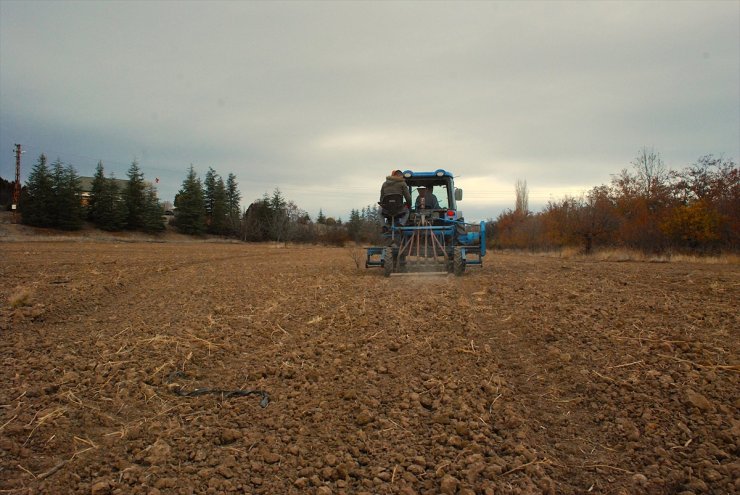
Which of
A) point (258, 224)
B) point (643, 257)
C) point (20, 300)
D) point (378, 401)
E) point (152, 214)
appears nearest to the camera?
point (378, 401)

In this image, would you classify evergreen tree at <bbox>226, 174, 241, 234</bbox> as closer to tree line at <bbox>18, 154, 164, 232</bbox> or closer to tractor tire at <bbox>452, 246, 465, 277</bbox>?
tree line at <bbox>18, 154, 164, 232</bbox>

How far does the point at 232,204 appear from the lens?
70.0 meters

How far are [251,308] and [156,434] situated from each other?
13.1ft

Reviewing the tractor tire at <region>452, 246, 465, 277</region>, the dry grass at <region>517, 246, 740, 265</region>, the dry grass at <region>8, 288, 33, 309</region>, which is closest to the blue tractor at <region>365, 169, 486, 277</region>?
the tractor tire at <region>452, 246, 465, 277</region>

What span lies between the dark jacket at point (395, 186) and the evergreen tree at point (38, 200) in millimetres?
44193

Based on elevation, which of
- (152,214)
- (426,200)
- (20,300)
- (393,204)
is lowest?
(20,300)

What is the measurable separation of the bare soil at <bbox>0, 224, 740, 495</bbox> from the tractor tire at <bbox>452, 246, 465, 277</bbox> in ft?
15.1

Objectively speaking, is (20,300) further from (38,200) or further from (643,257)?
(38,200)

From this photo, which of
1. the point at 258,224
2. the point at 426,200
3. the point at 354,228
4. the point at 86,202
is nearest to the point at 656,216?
the point at 426,200

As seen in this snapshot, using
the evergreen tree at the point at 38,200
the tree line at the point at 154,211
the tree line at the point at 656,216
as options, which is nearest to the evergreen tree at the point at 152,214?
the tree line at the point at 154,211

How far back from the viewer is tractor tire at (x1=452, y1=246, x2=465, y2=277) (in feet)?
35.8

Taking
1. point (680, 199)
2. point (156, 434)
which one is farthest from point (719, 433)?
point (680, 199)

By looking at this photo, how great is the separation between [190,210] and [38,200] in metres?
14.6

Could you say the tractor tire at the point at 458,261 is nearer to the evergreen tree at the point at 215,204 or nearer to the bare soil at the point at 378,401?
the bare soil at the point at 378,401
